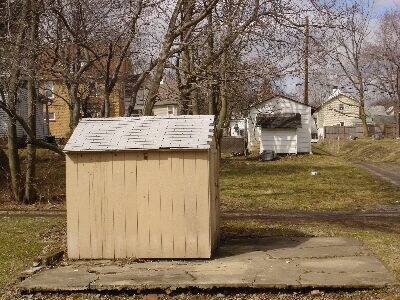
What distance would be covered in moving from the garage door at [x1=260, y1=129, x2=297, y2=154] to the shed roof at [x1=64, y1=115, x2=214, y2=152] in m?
28.3

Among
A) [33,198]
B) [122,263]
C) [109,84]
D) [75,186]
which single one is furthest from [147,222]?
[33,198]

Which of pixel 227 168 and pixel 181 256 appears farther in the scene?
pixel 227 168

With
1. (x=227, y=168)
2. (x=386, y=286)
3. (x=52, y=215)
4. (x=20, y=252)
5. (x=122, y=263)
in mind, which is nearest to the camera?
(x=386, y=286)

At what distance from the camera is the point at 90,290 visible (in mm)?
7180

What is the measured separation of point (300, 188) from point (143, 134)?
1303cm

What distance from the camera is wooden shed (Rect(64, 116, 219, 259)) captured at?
842 cm

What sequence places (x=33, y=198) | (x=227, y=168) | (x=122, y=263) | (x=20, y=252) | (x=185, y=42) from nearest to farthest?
1. (x=122, y=263)
2. (x=20, y=252)
3. (x=185, y=42)
4. (x=33, y=198)
5. (x=227, y=168)

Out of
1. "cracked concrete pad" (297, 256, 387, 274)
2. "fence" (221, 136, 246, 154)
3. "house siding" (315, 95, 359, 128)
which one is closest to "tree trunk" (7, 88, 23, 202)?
Answer: "cracked concrete pad" (297, 256, 387, 274)

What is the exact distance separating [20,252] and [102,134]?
105 inches

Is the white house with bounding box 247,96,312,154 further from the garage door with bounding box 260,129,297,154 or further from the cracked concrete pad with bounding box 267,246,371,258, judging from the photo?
the cracked concrete pad with bounding box 267,246,371,258

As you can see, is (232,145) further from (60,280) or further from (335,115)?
(335,115)

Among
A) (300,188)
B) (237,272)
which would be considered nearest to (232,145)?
(300,188)

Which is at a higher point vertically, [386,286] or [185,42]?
[185,42]

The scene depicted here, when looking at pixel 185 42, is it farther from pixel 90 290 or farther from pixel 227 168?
pixel 227 168
